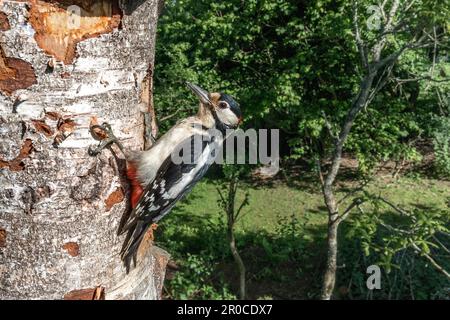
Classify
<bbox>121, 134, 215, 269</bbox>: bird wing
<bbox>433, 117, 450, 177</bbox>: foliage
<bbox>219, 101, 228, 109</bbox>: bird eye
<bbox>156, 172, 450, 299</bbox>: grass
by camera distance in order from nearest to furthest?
<bbox>121, 134, 215, 269</bbox>: bird wing → <bbox>219, 101, 228, 109</bbox>: bird eye → <bbox>156, 172, 450, 299</bbox>: grass → <bbox>433, 117, 450, 177</bbox>: foliage

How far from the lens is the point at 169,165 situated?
250cm

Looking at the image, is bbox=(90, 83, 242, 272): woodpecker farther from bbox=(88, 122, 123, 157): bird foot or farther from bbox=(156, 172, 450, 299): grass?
bbox=(156, 172, 450, 299): grass

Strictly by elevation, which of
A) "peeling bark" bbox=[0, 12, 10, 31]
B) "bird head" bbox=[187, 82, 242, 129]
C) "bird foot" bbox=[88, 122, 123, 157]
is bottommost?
"bird foot" bbox=[88, 122, 123, 157]

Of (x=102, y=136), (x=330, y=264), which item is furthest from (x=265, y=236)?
(x=102, y=136)

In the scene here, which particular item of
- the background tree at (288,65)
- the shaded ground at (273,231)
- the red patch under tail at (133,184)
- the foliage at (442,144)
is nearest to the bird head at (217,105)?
the red patch under tail at (133,184)

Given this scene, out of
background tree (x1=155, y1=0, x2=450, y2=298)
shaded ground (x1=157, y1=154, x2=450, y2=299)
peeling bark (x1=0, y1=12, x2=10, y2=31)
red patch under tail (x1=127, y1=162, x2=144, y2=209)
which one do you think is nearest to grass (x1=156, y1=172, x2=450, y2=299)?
shaded ground (x1=157, y1=154, x2=450, y2=299)

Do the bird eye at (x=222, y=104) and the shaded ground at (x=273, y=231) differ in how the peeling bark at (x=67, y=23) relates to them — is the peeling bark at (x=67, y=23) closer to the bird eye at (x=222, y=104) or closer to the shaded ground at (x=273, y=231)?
the bird eye at (x=222, y=104)

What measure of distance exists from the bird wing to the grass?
159 inches

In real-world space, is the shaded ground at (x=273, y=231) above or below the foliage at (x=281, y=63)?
below

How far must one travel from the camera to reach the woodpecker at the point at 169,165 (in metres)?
1.78

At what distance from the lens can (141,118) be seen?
5.93 ft

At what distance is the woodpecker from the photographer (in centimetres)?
178

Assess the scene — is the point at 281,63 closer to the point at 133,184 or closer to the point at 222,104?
the point at 222,104
